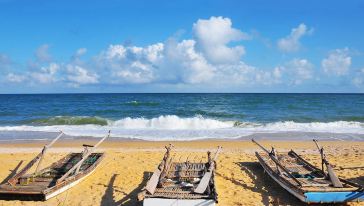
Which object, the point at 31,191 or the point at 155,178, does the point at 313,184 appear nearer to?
the point at 155,178

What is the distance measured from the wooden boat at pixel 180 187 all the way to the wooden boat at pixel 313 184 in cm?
204

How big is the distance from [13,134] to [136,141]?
9.58 meters

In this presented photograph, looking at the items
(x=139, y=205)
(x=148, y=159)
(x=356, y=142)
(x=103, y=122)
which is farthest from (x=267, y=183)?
(x=103, y=122)

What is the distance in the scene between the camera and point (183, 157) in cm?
1476

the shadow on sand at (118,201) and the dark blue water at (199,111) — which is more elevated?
the dark blue water at (199,111)

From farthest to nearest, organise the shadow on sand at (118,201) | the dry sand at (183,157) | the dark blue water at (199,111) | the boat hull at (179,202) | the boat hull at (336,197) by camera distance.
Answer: the dark blue water at (199,111), the dry sand at (183,157), the shadow on sand at (118,201), the boat hull at (336,197), the boat hull at (179,202)

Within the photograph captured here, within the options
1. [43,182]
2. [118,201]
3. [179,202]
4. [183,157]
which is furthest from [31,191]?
[183,157]

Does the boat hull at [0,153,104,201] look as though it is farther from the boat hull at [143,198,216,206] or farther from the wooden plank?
the boat hull at [143,198,216,206]

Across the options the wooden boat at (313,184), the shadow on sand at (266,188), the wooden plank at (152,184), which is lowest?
the shadow on sand at (266,188)

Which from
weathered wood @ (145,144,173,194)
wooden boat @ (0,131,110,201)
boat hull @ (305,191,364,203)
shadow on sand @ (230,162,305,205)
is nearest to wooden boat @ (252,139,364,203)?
boat hull @ (305,191,364,203)

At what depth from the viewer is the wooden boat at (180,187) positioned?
7938mm

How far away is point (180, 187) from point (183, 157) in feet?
18.0

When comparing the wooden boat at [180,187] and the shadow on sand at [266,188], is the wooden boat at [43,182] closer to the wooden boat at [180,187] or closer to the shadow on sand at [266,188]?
the wooden boat at [180,187]

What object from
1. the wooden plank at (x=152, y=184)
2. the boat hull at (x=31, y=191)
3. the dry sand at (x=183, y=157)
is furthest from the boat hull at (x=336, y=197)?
the boat hull at (x=31, y=191)
